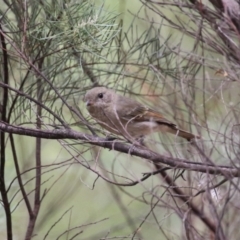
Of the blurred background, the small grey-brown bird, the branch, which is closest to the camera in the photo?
the branch

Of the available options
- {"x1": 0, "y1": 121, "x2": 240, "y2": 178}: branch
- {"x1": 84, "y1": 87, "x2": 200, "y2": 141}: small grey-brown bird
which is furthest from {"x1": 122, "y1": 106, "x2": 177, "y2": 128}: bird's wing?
{"x1": 0, "y1": 121, "x2": 240, "y2": 178}: branch

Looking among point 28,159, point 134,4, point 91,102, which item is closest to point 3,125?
point 91,102

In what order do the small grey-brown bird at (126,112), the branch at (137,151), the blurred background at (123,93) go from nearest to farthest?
the branch at (137,151) < the blurred background at (123,93) < the small grey-brown bird at (126,112)

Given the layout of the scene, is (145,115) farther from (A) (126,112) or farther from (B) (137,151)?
(B) (137,151)

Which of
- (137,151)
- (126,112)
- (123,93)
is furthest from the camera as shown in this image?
(123,93)

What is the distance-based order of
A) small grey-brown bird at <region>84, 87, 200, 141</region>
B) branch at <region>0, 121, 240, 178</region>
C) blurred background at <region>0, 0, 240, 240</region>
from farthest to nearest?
small grey-brown bird at <region>84, 87, 200, 141</region> → blurred background at <region>0, 0, 240, 240</region> → branch at <region>0, 121, 240, 178</region>

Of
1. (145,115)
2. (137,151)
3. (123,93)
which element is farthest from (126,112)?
(137,151)

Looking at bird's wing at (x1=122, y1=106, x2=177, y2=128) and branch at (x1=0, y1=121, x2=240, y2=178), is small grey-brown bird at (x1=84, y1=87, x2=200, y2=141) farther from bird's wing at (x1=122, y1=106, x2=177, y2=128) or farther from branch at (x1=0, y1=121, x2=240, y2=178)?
branch at (x1=0, y1=121, x2=240, y2=178)

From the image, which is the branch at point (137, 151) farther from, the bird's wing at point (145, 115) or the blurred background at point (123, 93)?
the bird's wing at point (145, 115)

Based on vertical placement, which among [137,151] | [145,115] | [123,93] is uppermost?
[123,93]

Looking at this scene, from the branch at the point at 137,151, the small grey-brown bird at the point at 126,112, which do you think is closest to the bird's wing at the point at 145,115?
the small grey-brown bird at the point at 126,112

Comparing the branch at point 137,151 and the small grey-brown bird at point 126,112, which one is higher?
the small grey-brown bird at point 126,112

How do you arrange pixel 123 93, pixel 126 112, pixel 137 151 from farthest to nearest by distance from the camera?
pixel 123 93
pixel 126 112
pixel 137 151

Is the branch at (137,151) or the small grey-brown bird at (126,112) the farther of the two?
the small grey-brown bird at (126,112)
